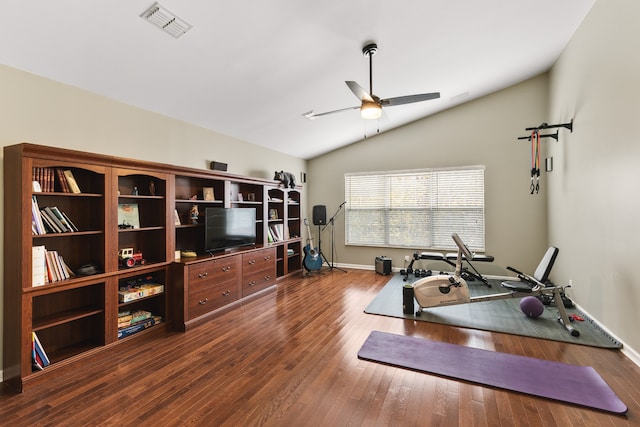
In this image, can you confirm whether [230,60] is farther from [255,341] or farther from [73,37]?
[255,341]

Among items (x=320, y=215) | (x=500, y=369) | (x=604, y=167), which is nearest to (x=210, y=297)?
(x=500, y=369)

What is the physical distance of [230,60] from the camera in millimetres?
2906

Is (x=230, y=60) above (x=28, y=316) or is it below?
above

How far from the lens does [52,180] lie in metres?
2.56

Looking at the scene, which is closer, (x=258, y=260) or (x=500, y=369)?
(x=500, y=369)

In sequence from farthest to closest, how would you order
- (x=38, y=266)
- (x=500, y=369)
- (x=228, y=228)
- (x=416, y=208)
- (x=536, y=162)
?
1. (x=416, y=208)
2. (x=536, y=162)
3. (x=228, y=228)
4. (x=500, y=369)
5. (x=38, y=266)

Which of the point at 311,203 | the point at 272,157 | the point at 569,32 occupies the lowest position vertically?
the point at 311,203

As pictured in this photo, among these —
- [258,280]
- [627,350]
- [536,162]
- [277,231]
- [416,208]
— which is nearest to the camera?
[627,350]

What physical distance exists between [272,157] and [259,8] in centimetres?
352

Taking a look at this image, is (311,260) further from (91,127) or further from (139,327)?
(91,127)

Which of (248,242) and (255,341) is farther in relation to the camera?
(248,242)

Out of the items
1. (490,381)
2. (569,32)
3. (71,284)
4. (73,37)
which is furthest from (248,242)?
(569,32)

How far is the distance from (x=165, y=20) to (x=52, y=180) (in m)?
1.70

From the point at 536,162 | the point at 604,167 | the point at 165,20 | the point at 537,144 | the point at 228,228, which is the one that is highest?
the point at 165,20
